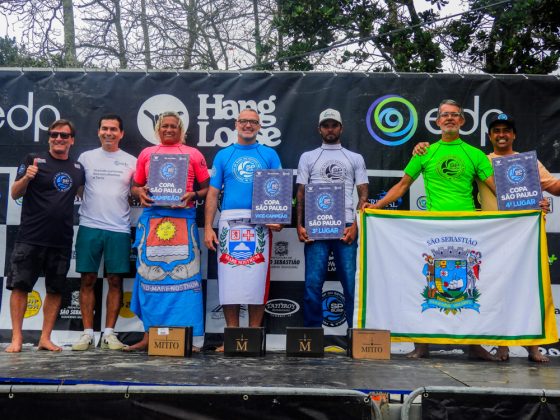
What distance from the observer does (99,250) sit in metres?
5.36

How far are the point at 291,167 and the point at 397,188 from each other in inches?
37.4

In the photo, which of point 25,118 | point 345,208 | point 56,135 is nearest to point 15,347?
point 56,135

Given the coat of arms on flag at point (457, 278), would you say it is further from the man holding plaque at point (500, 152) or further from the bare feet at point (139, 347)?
the bare feet at point (139, 347)

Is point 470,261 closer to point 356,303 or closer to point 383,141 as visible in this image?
point 356,303

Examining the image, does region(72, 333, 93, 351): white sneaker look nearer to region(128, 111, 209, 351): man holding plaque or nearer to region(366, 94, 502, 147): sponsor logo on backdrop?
region(128, 111, 209, 351): man holding plaque

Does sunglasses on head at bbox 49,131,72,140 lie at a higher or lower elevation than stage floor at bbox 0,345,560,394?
higher

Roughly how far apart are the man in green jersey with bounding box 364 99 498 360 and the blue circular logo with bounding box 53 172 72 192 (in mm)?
2216

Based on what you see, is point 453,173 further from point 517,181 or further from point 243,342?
point 243,342

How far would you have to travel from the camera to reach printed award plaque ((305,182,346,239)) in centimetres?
520

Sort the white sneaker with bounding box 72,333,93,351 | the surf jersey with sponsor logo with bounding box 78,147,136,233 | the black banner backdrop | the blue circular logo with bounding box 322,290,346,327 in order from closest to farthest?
the white sneaker with bounding box 72,333,93,351
the surf jersey with sponsor logo with bounding box 78,147,136,233
the blue circular logo with bounding box 322,290,346,327
the black banner backdrop

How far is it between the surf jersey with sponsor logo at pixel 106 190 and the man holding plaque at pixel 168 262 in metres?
0.15

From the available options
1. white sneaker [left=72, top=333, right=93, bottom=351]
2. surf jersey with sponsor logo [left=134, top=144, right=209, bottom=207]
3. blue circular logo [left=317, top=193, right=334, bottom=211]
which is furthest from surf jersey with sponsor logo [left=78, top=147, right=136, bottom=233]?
blue circular logo [left=317, top=193, right=334, bottom=211]

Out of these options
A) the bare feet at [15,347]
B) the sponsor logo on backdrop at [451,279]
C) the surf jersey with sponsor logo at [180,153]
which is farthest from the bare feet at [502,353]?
the bare feet at [15,347]

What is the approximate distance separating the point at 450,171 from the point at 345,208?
81 centimetres
